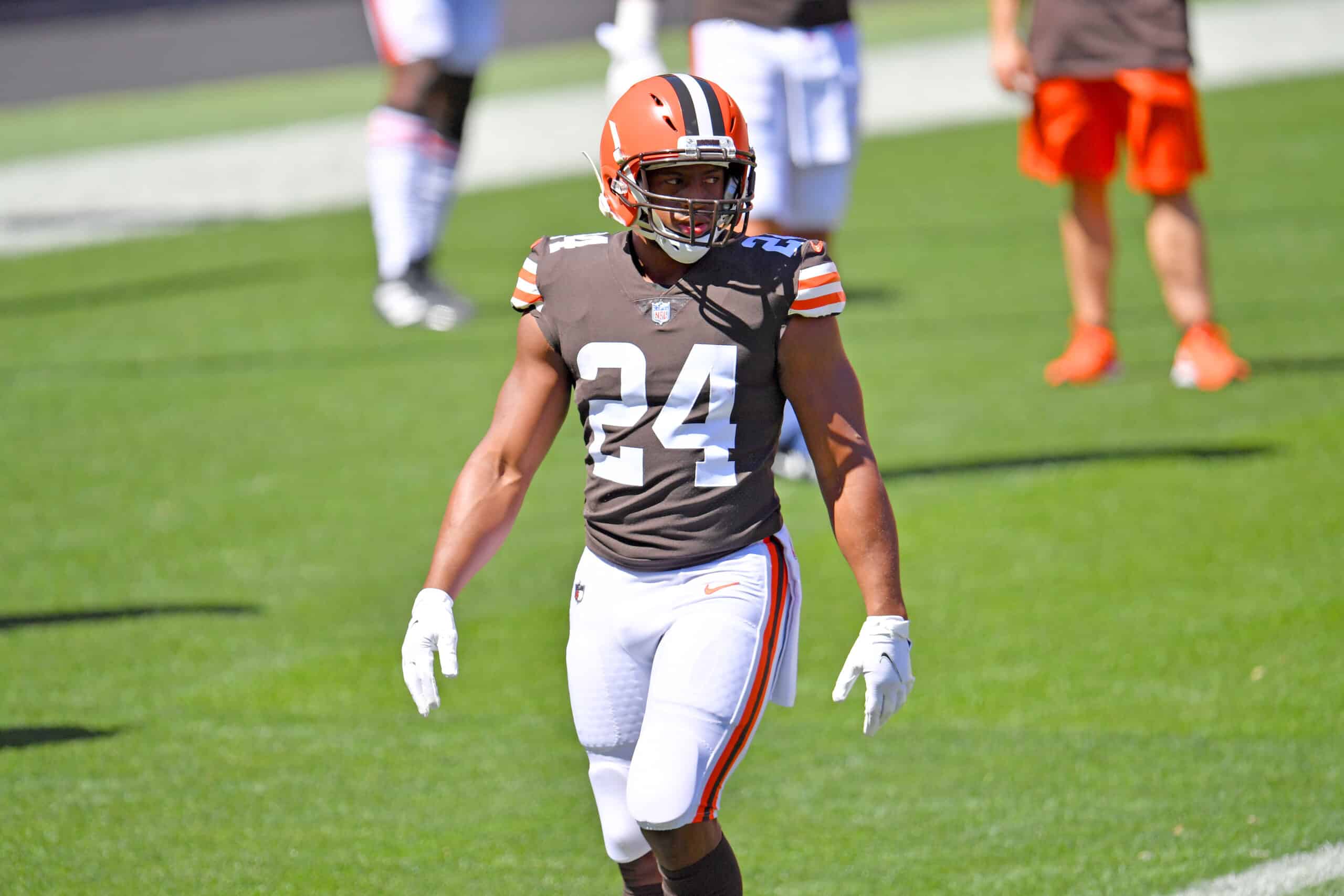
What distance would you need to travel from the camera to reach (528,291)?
3.47 meters

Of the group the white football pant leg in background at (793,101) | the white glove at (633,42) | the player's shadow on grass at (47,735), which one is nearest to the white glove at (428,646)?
the player's shadow on grass at (47,735)

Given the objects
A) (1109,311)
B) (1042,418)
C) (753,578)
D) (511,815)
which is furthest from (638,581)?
(1109,311)

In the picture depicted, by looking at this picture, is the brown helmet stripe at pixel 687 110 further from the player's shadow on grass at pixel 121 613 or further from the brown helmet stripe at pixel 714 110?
the player's shadow on grass at pixel 121 613

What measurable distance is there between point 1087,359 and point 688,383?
5.19 meters

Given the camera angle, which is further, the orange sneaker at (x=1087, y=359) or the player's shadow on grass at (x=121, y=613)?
the orange sneaker at (x=1087, y=359)

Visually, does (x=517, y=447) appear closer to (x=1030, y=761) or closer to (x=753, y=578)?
(x=753, y=578)

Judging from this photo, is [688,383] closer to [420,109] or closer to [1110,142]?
[1110,142]

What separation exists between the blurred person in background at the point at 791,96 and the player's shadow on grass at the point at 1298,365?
236 cm

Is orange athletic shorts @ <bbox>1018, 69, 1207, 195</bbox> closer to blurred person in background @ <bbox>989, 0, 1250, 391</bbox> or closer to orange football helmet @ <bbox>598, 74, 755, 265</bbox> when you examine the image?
blurred person in background @ <bbox>989, 0, 1250, 391</bbox>

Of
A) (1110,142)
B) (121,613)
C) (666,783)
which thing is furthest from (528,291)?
(1110,142)

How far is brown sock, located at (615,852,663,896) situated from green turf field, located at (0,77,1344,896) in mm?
454

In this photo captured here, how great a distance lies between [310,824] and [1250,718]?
7.34 ft

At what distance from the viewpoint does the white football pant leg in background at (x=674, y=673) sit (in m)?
3.17

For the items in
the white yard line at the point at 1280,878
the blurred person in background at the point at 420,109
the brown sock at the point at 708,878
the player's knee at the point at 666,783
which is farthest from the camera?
the blurred person in background at the point at 420,109
